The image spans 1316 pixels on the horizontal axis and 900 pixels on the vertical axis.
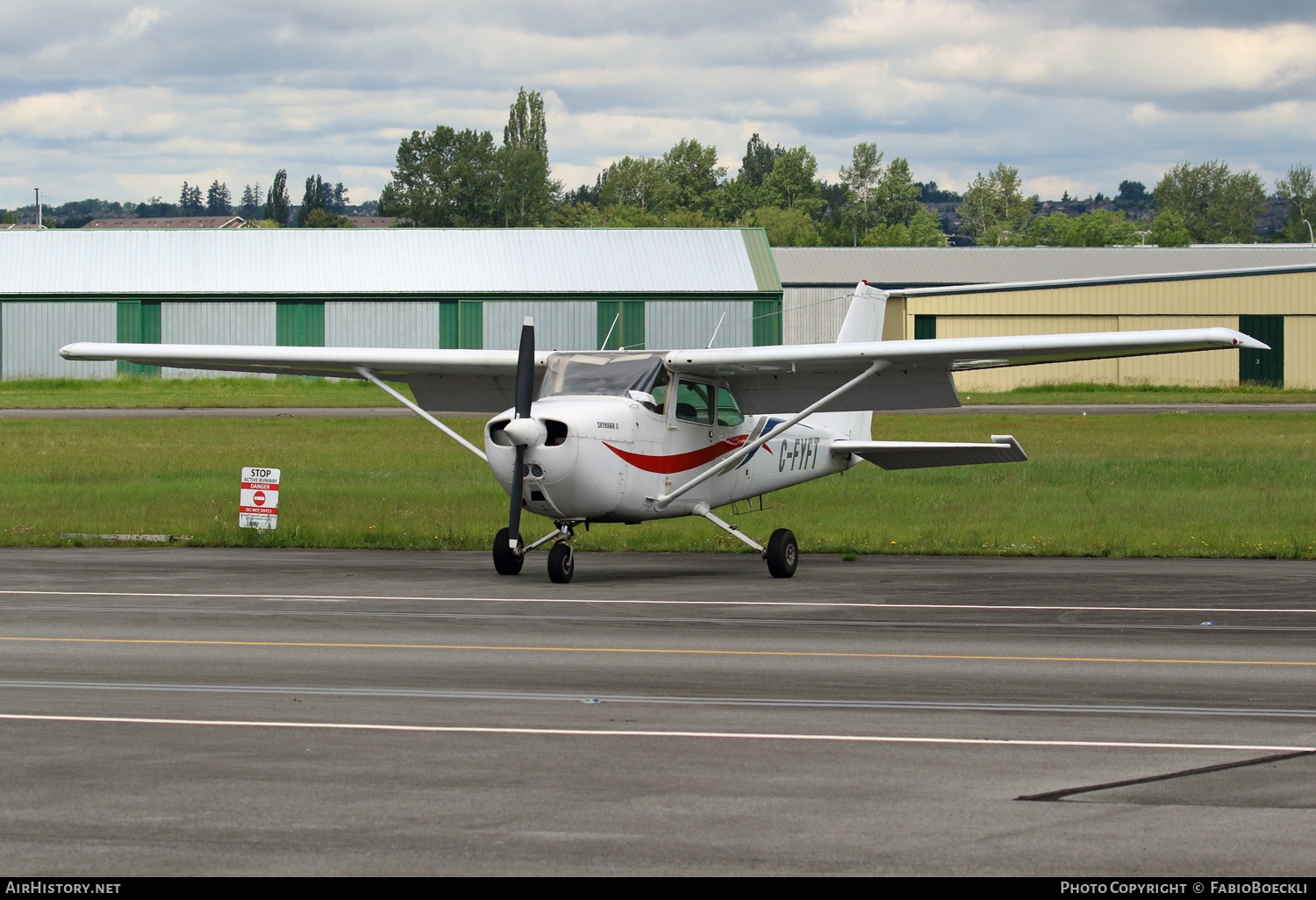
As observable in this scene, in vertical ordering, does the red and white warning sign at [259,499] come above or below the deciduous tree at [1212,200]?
below

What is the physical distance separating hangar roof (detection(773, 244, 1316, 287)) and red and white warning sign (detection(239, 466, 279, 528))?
52.7 m

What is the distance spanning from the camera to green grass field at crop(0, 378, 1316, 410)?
151 ft

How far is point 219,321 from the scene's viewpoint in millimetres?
53562

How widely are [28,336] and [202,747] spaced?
169 feet

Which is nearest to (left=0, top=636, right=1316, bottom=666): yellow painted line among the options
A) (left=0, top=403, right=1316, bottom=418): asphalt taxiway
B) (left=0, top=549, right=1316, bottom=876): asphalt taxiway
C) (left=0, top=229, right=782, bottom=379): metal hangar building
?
(left=0, top=549, right=1316, bottom=876): asphalt taxiway

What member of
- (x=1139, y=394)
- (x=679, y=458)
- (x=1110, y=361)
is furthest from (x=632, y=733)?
(x=1110, y=361)

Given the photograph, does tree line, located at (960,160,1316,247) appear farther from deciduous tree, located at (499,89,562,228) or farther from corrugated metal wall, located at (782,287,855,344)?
corrugated metal wall, located at (782,287,855,344)

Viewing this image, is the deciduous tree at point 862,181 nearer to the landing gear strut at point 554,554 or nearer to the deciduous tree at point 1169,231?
the deciduous tree at point 1169,231

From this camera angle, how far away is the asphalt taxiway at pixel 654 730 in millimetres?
5570

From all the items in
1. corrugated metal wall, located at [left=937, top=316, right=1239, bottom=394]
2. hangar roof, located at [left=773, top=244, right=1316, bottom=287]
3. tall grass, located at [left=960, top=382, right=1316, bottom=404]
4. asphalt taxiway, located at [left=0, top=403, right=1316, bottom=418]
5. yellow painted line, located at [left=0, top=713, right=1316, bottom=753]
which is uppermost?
hangar roof, located at [left=773, top=244, right=1316, bottom=287]

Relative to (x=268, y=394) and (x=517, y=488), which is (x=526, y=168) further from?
(x=517, y=488)

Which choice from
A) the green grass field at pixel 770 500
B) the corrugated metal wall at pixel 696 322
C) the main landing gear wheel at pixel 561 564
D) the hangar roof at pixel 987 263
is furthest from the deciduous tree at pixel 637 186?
the main landing gear wheel at pixel 561 564

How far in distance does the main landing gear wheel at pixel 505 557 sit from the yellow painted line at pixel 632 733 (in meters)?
7.24

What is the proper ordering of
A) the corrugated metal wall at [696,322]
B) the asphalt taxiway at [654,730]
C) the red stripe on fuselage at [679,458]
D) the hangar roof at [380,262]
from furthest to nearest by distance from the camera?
the corrugated metal wall at [696,322] → the hangar roof at [380,262] → the red stripe on fuselage at [679,458] → the asphalt taxiway at [654,730]
